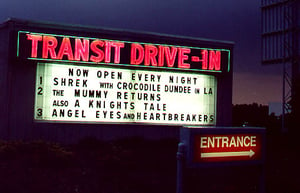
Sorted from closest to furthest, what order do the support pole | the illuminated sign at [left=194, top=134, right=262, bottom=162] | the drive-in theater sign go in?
1. the support pole
2. the illuminated sign at [left=194, top=134, right=262, bottom=162]
3. the drive-in theater sign

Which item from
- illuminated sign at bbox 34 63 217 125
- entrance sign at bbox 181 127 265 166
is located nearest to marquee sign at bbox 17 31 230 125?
illuminated sign at bbox 34 63 217 125

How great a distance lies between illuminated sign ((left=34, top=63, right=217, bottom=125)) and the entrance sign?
547 inches

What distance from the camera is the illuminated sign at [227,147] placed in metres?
8.64

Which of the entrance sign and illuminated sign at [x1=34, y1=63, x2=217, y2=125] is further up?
illuminated sign at [x1=34, y1=63, x2=217, y2=125]

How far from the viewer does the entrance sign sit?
8.55 metres

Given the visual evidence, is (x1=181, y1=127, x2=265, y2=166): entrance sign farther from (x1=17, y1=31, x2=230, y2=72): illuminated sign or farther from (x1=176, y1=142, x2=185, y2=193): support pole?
(x1=17, y1=31, x2=230, y2=72): illuminated sign

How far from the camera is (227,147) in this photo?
8930 mm

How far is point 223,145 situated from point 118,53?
15052mm

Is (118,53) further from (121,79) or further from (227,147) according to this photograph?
(227,147)

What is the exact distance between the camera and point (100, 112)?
74.9ft

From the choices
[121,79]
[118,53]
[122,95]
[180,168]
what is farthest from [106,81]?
[180,168]

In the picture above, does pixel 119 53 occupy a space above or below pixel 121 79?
above

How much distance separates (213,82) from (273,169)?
943 centimetres

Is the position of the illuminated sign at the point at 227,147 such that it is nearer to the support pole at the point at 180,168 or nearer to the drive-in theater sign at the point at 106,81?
the support pole at the point at 180,168
